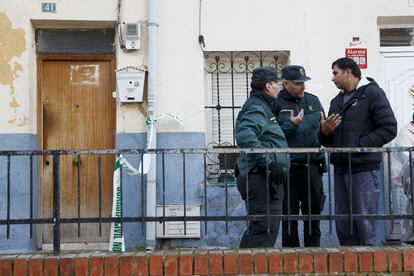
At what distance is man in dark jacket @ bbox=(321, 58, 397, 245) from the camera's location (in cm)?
479

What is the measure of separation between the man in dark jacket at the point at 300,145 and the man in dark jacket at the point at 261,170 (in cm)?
57

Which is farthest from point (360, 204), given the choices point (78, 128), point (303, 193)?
point (78, 128)

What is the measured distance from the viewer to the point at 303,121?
5.24 m

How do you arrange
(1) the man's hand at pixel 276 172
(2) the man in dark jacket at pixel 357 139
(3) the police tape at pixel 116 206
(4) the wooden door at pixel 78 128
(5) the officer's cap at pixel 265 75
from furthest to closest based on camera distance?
1. (4) the wooden door at pixel 78 128
2. (3) the police tape at pixel 116 206
3. (2) the man in dark jacket at pixel 357 139
4. (5) the officer's cap at pixel 265 75
5. (1) the man's hand at pixel 276 172

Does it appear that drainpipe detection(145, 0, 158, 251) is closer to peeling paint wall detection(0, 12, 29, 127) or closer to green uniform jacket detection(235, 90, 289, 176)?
peeling paint wall detection(0, 12, 29, 127)

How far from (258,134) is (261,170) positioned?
0.95 feet

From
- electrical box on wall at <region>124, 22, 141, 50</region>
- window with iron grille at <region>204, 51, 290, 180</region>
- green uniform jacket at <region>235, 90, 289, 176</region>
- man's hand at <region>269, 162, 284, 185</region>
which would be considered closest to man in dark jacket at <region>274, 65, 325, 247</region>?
green uniform jacket at <region>235, 90, 289, 176</region>

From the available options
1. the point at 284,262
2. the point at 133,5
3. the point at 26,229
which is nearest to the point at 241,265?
the point at 284,262

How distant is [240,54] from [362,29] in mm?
1517

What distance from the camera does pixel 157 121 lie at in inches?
260

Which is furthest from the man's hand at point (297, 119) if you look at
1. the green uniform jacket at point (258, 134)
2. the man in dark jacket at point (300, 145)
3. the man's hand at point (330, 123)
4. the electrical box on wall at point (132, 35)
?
the electrical box on wall at point (132, 35)

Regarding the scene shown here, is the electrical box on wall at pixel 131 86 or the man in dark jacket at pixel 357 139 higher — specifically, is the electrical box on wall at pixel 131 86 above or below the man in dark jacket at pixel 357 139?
above

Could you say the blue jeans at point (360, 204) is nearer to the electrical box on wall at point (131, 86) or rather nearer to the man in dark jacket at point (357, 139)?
the man in dark jacket at point (357, 139)

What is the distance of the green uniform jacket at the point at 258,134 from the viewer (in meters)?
4.33
